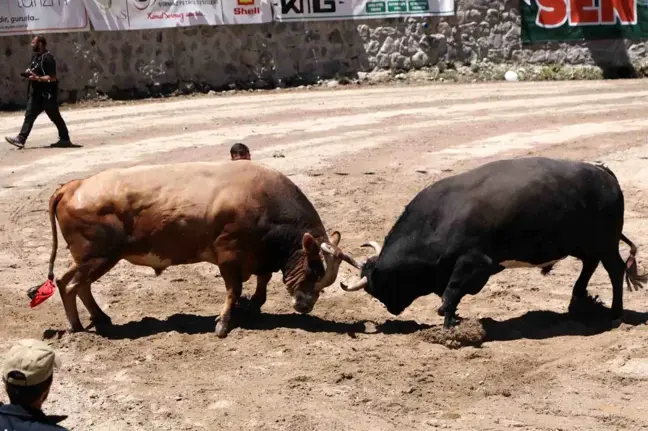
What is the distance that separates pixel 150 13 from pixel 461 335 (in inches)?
728

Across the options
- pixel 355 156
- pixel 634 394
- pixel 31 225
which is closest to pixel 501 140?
pixel 355 156

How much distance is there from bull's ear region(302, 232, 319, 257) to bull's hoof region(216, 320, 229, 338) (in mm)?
945

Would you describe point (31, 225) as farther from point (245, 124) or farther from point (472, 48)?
point (472, 48)

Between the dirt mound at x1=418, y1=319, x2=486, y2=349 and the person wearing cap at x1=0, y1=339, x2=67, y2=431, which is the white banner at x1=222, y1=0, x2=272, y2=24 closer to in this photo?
the dirt mound at x1=418, y1=319, x2=486, y2=349

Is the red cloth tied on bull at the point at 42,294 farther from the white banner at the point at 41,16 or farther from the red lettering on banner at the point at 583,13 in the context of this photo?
the red lettering on banner at the point at 583,13

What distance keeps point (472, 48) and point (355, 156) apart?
11694mm

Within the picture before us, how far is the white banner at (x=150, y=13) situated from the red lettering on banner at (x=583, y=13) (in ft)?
26.5

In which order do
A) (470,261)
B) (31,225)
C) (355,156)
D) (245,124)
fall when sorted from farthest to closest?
(245,124), (355,156), (31,225), (470,261)

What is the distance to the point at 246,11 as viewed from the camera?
26.5 meters

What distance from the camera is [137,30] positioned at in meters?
25.8

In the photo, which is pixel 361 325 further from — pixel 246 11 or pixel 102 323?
pixel 246 11

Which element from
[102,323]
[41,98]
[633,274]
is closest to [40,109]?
[41,98]

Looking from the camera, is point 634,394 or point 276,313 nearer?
point 634,394

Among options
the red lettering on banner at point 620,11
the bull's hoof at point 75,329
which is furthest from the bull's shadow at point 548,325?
the red lettering on banner at point 620,11
